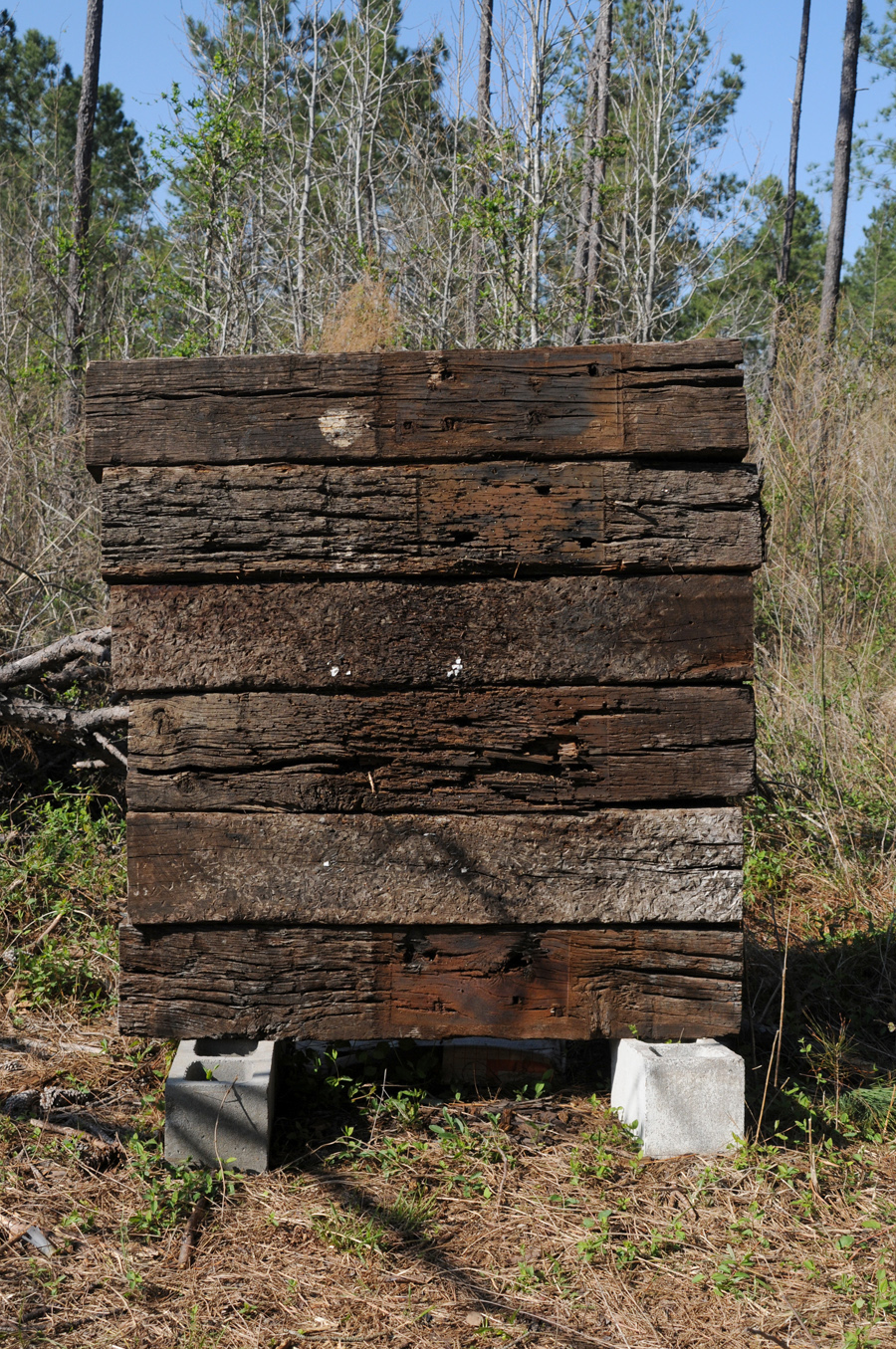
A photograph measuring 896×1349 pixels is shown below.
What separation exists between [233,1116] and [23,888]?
5.97 ft

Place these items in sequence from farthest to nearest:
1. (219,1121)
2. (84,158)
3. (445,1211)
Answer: (84,158), (219,1121), (445,1211)

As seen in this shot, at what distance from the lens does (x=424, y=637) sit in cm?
259

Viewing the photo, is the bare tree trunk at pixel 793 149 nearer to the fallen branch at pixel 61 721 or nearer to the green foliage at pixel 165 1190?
the fallen branch at pixel 61 721

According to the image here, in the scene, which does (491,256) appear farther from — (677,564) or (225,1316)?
(225,1316)

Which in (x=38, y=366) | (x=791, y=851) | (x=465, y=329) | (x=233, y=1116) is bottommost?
(x=233, y=1116)

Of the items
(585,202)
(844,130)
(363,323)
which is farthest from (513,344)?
(844,130)

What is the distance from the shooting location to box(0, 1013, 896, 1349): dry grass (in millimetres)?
2031

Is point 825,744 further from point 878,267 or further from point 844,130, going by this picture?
point 878,267

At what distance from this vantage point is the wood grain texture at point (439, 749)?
8.50ft

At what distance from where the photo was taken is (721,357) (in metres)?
2.61

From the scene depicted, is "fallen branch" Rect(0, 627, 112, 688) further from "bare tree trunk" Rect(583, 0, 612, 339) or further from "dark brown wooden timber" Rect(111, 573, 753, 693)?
"bare tree trunk" Rect(583, 0, 612, 339)

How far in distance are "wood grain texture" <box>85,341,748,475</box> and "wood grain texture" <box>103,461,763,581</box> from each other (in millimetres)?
60

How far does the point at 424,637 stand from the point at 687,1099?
1.47 m

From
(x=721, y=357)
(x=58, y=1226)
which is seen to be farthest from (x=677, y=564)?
(x=58, y=1226)
